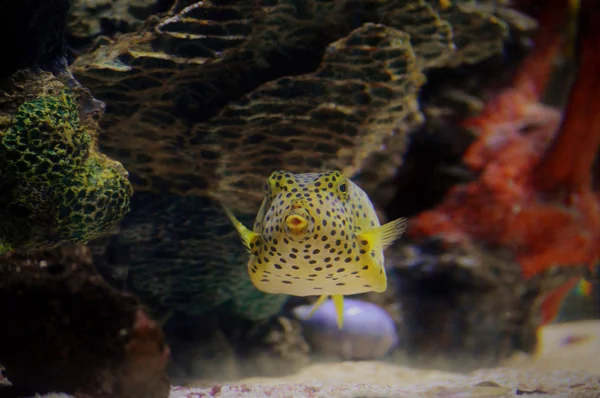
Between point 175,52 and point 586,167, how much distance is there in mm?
5796

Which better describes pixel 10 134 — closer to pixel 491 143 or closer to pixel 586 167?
pixel 491 143

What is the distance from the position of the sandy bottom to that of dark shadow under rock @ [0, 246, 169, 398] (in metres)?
0.38

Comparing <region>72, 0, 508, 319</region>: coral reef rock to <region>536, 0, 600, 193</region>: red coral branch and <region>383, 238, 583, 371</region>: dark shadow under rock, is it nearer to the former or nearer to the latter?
<region>383, 238, 583, 371</region>: dark shadow under rock

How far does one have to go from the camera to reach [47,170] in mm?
2432

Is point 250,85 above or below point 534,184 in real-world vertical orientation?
above

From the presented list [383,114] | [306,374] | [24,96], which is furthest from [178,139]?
[306,374]

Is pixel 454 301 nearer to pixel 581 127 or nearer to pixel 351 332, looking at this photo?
pixel 351 332

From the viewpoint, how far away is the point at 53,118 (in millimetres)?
2434

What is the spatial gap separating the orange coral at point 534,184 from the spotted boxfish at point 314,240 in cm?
333

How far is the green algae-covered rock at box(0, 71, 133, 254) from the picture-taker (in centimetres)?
238

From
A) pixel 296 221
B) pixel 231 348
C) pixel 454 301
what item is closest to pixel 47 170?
pixel 296 221

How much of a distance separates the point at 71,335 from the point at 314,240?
75.4 inches

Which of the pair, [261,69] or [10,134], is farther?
[261,69]

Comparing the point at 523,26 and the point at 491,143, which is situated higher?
the point at 523,26
